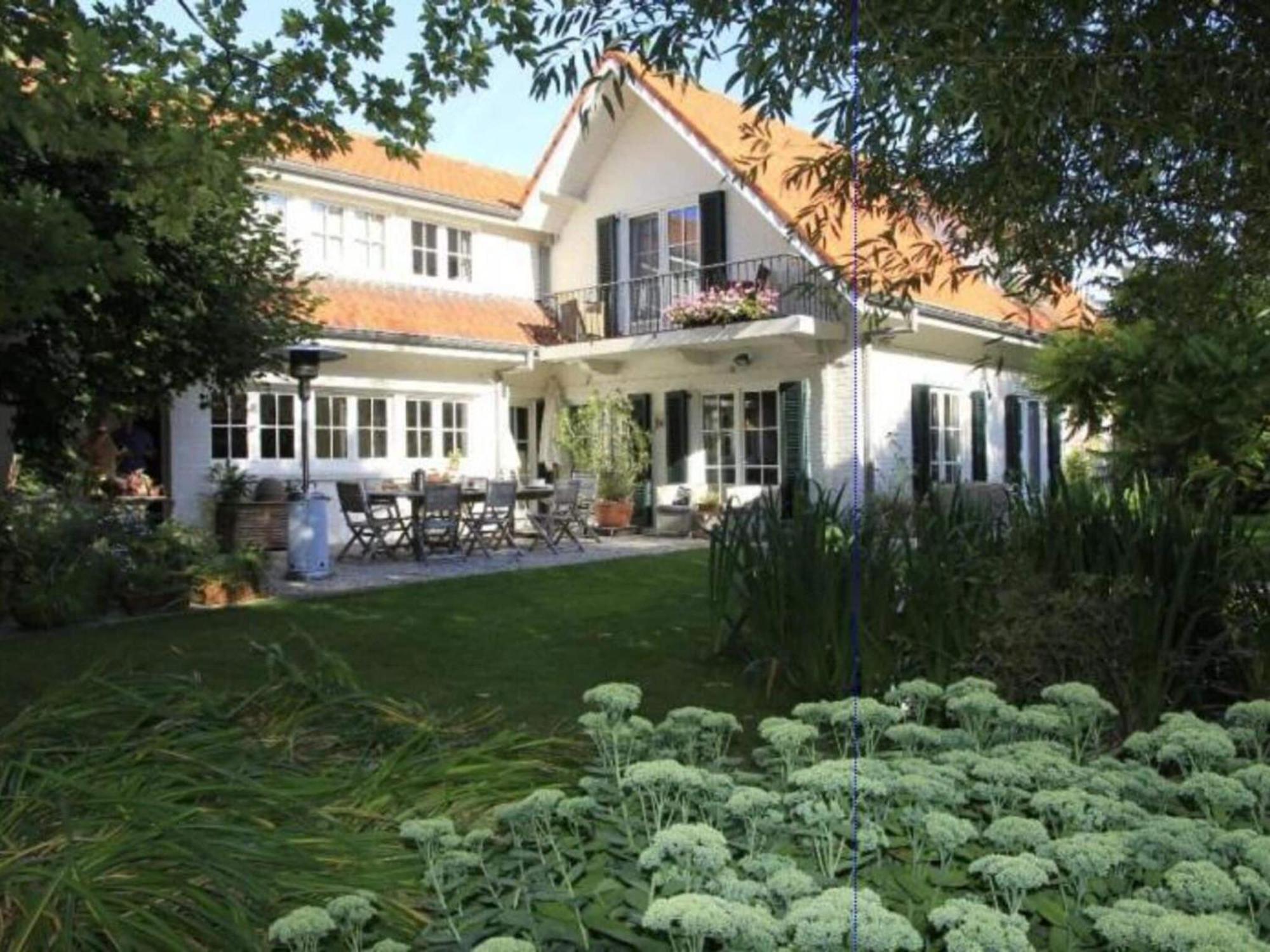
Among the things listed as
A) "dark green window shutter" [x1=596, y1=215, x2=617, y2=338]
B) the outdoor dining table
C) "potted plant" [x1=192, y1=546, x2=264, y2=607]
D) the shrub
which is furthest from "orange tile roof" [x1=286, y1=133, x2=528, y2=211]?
the shrub

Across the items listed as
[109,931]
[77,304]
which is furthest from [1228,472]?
[77,304]

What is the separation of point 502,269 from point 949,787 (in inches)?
650

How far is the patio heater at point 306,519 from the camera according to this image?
10.7m

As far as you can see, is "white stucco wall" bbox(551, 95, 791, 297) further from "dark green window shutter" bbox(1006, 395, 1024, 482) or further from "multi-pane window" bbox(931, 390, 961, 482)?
"dark green window shutter" bbox(1006, 395, 1024, 482)

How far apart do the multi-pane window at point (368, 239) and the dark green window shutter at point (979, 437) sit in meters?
9.32

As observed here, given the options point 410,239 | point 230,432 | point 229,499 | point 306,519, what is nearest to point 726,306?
point 410,239

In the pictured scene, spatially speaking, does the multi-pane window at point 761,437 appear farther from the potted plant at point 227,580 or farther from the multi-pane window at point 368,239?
the potted plant at point 227,580

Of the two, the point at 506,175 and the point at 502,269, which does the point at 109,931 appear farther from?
the point at 506,175

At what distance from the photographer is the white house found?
1445 cm

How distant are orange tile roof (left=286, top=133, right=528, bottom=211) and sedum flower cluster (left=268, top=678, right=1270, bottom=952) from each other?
13.5 meters

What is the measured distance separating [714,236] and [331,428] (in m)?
6.24

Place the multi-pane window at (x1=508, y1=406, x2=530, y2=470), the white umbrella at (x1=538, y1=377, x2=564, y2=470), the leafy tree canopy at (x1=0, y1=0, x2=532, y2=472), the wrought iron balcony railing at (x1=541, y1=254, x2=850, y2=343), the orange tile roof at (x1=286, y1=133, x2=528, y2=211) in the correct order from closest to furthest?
the leafy tree canopy at (x1=0, y1=0, x2=532, y2=472), the wrought iron balcony railing at (x1=541, y1=254, x2=850, y2=343), the orange tile roof at (x1=286, y1=133, x2=528, y2=211), the white umbrella at (x1=538, y1=377, x2=564, y2=470), the multi-pane window at (x1=508, y1=406, x2=530, y2=470)

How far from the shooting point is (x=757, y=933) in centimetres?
148

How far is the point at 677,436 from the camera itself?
1639 centimetres
